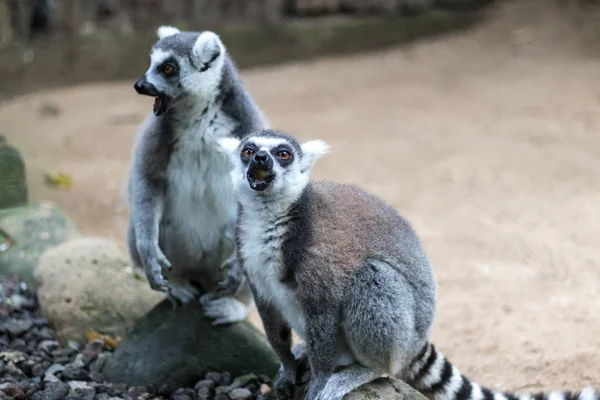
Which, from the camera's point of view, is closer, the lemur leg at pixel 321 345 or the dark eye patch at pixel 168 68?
the lemur leg at pixel 321 345

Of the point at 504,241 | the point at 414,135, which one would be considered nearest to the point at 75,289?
the point at 504,241

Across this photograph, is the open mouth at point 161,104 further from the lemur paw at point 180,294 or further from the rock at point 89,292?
the rock at point 89,292

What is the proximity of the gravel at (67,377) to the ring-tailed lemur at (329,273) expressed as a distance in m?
0.63

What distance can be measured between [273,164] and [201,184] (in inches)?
45.3

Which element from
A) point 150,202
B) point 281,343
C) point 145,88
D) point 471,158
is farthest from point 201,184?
point 471,158

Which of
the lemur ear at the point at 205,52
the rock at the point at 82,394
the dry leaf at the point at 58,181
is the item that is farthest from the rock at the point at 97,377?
the dry leaf at the point at 58,181

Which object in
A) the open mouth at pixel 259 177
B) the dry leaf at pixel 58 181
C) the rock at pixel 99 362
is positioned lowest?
the dry leaf at pixel 58 181

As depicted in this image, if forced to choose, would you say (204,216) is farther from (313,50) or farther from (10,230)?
(313,50)

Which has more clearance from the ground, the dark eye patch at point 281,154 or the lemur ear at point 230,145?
the dark eye patch at point 281,154

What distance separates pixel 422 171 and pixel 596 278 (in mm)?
3104

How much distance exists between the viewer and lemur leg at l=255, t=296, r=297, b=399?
4.07 metres

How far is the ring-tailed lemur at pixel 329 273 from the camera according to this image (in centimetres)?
377

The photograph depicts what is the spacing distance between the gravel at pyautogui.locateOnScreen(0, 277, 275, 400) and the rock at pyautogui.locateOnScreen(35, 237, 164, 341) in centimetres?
14

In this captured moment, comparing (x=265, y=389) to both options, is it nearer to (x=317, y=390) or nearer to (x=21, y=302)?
(x=317, y=390)
